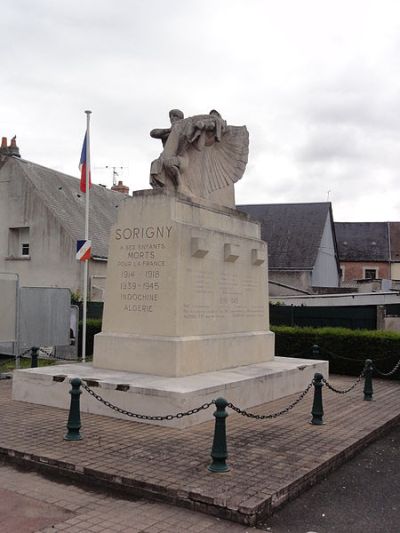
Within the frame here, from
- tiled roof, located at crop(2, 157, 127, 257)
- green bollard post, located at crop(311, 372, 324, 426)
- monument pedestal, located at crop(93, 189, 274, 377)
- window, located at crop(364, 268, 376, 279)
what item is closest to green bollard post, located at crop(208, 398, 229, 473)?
green bollard post, located at crop(311, 372, 324, 426)

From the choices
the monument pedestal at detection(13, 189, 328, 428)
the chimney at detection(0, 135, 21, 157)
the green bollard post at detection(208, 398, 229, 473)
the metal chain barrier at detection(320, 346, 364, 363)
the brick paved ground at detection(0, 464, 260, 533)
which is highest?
the chimney at detection(0, 135, 21, 157)

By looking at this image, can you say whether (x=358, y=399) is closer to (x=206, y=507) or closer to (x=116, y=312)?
(x=116, y=312)

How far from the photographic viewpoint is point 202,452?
6.71 metres

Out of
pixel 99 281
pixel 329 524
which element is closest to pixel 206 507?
pixel 329 524

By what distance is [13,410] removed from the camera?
898 centimetres

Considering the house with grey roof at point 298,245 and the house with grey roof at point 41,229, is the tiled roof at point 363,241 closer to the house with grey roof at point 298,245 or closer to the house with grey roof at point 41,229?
the house with grey roof at point 298,245

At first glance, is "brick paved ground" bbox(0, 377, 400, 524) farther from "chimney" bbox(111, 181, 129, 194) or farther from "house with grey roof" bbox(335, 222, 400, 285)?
"house with grey roof" bbox(335, 222, 400, 285)

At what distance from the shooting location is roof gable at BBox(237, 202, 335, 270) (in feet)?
126

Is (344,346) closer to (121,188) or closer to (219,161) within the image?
(219,161)

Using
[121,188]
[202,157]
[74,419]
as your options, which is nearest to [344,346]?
[202,157]

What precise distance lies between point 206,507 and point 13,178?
23.7 meters

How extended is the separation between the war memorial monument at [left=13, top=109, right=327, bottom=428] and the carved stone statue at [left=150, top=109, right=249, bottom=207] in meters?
0.02

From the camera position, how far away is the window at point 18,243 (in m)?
26.4

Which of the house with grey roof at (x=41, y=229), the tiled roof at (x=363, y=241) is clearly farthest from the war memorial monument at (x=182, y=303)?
the tiled roof at (x=363, y=241)
